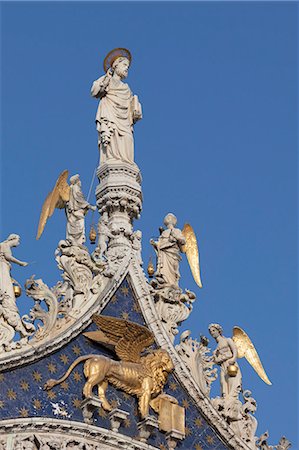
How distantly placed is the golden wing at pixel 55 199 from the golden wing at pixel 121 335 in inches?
64.4

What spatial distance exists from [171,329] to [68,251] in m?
1.87

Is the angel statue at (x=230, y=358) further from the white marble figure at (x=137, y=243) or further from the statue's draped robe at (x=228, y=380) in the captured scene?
the white marble figure at (x=137, y=243)

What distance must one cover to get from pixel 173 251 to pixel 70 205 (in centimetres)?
177

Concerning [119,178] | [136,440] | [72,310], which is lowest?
[136,440]

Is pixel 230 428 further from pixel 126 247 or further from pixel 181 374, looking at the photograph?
pixel 126 247

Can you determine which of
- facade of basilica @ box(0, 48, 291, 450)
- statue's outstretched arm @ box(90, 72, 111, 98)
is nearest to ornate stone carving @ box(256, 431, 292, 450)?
facade of basilica @ box(0, 48, 291, 450)

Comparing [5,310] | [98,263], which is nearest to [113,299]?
[98,263]

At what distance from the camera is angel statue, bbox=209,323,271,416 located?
75.6ft

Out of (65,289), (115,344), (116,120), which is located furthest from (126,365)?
(116,120)

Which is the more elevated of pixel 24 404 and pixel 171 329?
pixel 171 329

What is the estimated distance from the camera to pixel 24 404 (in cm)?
2059

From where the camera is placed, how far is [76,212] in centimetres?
2262

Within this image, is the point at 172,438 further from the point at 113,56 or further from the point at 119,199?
the point at 113,56

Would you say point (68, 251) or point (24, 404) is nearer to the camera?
point (24, 404)
